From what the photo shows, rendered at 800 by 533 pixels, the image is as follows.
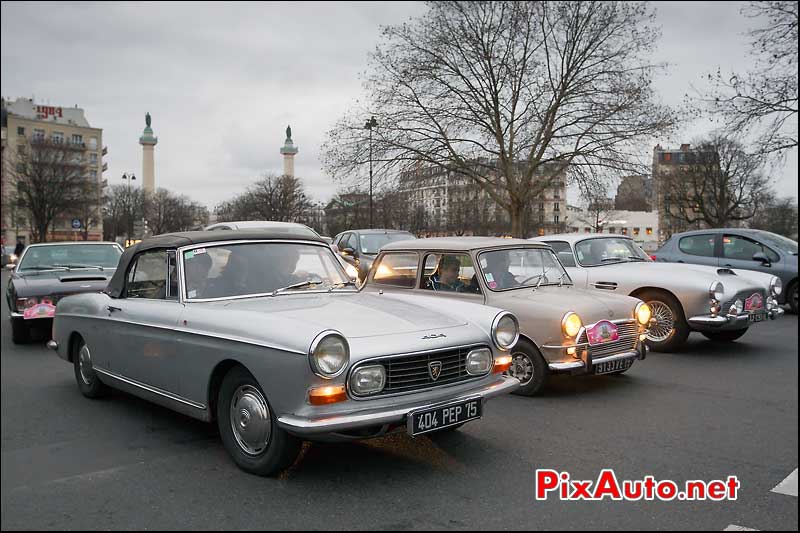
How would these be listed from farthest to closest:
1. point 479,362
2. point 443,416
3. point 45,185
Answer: point 45,185 < point 479,362 < point 443,416

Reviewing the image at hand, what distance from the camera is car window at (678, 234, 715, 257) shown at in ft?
42.0

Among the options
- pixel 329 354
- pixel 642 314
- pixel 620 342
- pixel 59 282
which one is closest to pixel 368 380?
pixel 329 354

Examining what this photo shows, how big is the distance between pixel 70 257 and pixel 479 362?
26.6 ft

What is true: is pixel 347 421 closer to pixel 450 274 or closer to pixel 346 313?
pixel 346 313

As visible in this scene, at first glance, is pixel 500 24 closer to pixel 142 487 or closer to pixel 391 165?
pixel 391 165

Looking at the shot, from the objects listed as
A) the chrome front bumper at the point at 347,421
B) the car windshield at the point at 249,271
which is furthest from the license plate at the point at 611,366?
the chrome front bumper at the point at 347,421

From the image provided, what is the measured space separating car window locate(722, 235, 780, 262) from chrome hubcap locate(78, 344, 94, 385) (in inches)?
446

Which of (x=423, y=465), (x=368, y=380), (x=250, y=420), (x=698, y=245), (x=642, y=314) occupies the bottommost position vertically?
(x=423, y=465)

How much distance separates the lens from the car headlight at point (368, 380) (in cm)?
374

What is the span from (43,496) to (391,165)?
2523cm

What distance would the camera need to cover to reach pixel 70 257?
10.2 metres

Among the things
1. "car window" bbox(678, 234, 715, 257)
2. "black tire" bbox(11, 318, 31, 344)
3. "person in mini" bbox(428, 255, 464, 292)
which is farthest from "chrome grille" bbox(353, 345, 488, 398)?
"car window" bbox(678, 234, 715, 257)

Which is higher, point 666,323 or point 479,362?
point 479,362

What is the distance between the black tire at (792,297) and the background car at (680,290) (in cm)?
412
